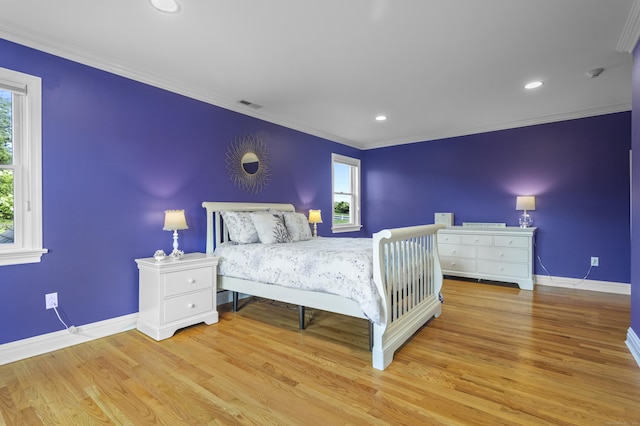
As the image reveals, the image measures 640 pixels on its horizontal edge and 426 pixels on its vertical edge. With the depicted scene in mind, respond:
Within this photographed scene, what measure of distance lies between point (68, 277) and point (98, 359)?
74cm

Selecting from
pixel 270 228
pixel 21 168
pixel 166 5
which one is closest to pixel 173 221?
pixel 270 228

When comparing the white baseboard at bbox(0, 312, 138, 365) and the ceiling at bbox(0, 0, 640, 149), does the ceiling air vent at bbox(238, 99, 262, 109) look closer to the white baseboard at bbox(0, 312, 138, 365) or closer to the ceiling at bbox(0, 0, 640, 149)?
the ceiling at bbox(0, 0, 640, 149)

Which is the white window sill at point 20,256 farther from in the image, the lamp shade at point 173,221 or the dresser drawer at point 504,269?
the dresser drawer at point 504,269

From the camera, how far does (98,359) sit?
2.31m

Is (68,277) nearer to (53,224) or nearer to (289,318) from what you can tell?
(53,224)

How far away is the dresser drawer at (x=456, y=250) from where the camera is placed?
4.67m

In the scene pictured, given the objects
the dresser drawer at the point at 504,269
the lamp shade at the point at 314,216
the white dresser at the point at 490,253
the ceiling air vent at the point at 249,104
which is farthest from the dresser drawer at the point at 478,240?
the ceiling air vent at the point at 249,104

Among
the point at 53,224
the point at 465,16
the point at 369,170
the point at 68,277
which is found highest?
the point at 465,16

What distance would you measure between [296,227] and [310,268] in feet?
4.15

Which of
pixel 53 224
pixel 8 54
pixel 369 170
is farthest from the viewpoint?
pixel 369 170

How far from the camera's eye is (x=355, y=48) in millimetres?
2537

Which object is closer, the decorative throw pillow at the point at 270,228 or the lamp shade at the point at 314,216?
the decorative throw pillow at the point at 270,228

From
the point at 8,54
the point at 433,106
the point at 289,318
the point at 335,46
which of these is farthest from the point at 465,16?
the point at 8,54

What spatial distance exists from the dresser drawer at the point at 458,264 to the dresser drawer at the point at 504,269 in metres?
0.11
